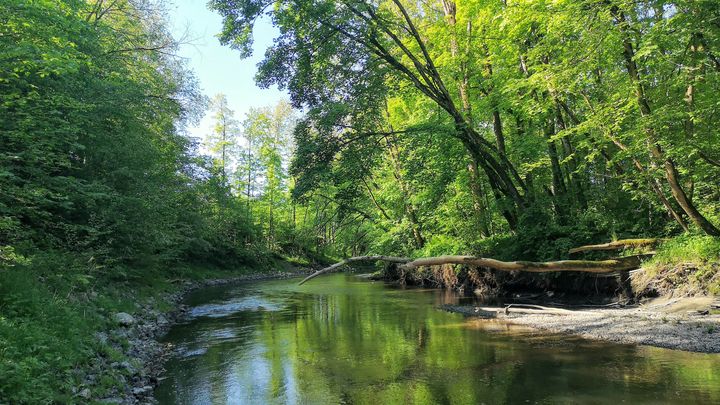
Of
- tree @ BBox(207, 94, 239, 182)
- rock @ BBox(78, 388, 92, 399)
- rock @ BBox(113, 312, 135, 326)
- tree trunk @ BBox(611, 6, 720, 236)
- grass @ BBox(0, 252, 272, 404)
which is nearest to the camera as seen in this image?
grass @ BBox(0, 252, 272, 404)

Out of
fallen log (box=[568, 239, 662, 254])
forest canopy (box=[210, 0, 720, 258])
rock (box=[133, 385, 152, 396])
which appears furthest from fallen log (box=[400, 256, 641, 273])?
rock (box=[133, 385, 152, 396])

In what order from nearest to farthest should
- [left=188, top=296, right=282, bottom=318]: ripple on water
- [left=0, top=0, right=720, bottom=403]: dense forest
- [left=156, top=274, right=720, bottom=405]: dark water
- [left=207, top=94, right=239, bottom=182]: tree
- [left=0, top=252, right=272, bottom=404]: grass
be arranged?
1. [left=0, top=252, right=272, bottom=404]: grass
2. [left=156, top=274, right=720, bottom=405]: dark water
3. [left=0, top=0, right=720, bottom=403]: dense forest
4. [left=188, top=296, right=282, bottom=318]: ripple on water
5. [left=207, top=94, right=239, bottom=182]: tree

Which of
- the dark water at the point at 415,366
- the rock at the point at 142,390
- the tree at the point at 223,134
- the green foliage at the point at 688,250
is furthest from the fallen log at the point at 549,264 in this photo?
the tree at the point at 223,134

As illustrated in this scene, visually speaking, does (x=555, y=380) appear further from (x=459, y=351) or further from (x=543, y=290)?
(x=543, y=290)

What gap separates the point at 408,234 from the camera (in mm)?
28234

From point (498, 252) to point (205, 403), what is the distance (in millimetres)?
13646

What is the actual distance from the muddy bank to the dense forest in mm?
405

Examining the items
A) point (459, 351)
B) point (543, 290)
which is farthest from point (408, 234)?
point (459, 351)

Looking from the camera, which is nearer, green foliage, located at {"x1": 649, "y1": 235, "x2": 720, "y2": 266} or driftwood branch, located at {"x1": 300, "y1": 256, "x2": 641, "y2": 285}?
green foliage, located at {"x1": 649, "y1": 235, "x2": 720, "y2": 266}

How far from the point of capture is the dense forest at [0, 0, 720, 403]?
8.00 m

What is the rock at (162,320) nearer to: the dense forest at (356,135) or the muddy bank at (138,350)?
the muddy bank at (138,350)

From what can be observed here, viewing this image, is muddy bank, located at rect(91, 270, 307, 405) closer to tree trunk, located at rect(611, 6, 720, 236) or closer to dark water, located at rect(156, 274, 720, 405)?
dark water, located at rect(156, 274, 720, 405)

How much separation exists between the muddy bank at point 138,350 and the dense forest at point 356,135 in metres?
0.41

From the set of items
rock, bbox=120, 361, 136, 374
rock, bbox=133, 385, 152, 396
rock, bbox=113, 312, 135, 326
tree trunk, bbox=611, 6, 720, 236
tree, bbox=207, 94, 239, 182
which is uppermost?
tree, bbox=207, 94, 239, 182
